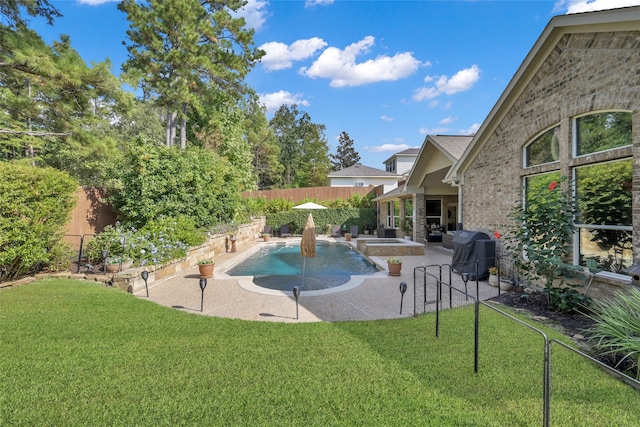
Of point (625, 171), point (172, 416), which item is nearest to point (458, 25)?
point (625, 171)

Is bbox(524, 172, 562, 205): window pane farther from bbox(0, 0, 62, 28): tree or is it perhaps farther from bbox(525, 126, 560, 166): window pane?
bbox(0, 0, 62, 28): tree

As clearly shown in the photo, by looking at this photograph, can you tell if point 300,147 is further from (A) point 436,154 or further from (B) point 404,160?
(A) point 436,154

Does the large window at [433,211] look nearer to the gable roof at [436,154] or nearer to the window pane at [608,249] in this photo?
the gable roof at [436,154]

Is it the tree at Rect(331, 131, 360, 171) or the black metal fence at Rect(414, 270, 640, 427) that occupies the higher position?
the tree at Rect(331, 131, 360, 171)

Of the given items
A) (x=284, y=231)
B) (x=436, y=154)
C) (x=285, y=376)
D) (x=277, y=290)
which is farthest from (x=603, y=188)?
(x=284, y=231)

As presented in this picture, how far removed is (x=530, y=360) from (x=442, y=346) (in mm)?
1014

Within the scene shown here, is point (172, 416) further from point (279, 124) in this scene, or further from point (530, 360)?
point (279, 124)

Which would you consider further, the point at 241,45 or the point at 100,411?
the point at 241,45

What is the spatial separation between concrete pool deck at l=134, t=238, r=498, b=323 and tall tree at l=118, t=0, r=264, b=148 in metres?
14.0

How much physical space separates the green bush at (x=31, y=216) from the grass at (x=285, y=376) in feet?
8.28

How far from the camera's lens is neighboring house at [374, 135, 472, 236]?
41.3ft

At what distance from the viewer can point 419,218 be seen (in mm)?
16188

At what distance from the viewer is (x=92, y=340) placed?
4.44 metres

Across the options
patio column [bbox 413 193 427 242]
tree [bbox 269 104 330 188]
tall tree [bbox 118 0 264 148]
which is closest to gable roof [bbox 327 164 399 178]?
tree [bbox 269 104 330 188]
